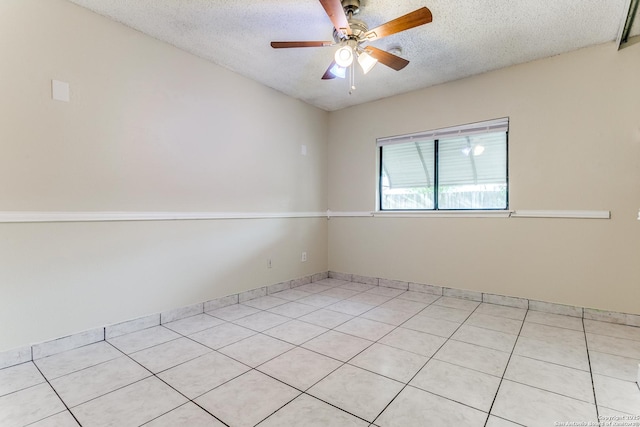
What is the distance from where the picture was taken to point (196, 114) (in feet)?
9.96

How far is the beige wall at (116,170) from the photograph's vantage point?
207 centimetres

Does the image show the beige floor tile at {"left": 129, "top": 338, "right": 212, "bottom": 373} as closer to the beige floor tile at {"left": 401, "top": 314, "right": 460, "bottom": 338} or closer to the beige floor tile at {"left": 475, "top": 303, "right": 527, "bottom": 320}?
the beige floor tile at {"left": 401, "top": 314, "right": 460, "bottom": 338}

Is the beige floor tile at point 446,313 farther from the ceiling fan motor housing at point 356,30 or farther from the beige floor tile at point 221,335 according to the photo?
the ceiling fan motor housing at point 356,30

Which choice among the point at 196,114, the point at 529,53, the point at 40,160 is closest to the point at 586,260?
the point at 529,53

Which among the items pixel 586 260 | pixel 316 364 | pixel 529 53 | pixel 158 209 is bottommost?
pixel 316 364

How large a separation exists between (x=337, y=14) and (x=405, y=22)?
17.8 inches

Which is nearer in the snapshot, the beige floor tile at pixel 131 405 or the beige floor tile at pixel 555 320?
the beige floor tile at pixel 131 405

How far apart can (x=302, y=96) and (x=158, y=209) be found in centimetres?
240

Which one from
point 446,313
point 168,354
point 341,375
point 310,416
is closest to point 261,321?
point 168,354

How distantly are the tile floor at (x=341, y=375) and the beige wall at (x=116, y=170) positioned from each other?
0.42 m

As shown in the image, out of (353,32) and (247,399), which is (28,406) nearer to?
(247,399)

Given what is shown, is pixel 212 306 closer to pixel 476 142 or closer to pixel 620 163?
pixel 476 142

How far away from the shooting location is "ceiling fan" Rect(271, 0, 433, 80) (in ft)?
6.39

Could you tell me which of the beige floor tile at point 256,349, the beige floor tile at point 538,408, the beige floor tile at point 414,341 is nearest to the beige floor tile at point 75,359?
the beige floor tile at point 256,349
